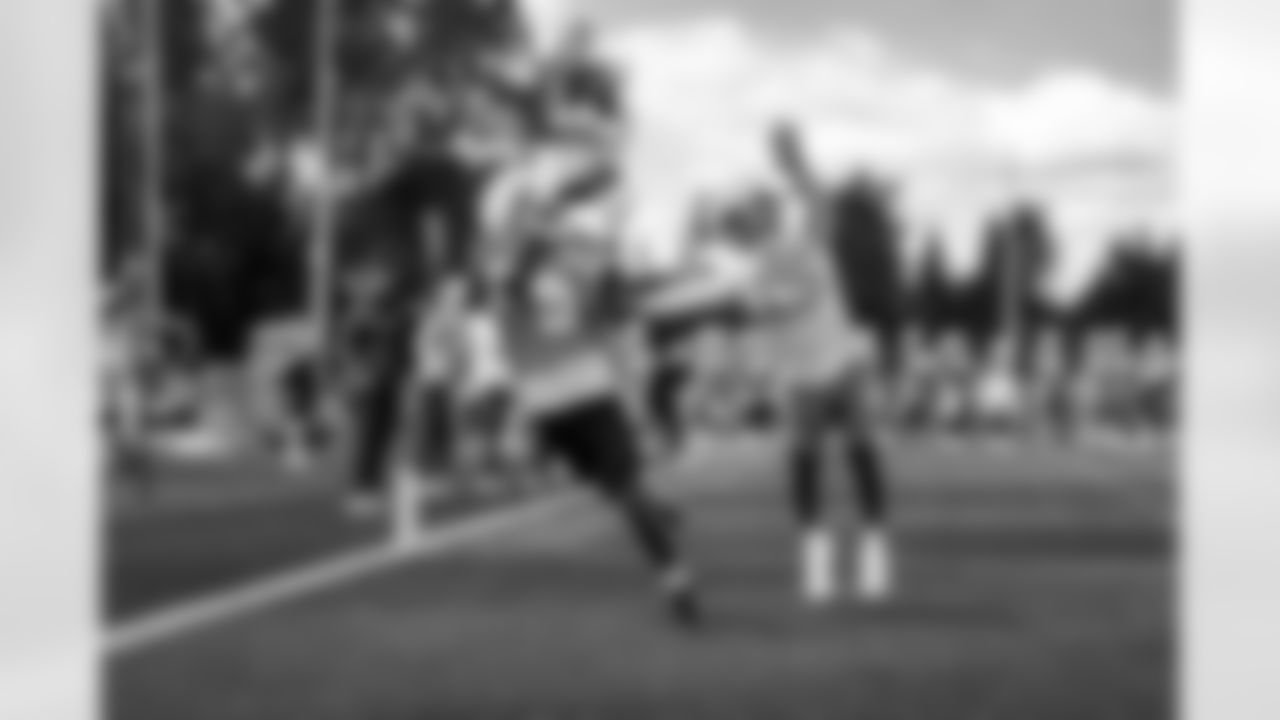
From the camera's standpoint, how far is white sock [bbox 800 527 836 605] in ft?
15.6

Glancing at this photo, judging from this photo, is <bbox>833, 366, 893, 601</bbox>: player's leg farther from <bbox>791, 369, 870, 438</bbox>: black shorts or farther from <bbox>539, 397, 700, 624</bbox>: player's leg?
<bbox>539, 397, 700, 624</bbox>: player's leg

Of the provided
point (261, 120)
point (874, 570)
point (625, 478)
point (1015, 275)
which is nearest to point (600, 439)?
point (625, 478)

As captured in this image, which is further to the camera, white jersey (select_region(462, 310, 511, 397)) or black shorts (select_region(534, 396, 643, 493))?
white jersey (select_region(462, 310, 511, 397))

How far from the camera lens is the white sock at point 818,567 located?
4758 millimetres

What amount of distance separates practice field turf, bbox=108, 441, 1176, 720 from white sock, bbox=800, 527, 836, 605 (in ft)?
0.13

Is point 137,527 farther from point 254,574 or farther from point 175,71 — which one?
point 175,71

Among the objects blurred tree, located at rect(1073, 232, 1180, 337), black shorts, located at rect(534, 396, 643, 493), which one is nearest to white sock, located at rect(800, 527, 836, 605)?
black shorts, located at rect(534, 396, 643, 493)

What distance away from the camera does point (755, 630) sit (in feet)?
14.8

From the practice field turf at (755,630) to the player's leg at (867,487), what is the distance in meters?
0.04

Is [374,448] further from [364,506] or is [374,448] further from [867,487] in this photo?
[867,487]

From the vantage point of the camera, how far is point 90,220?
14.8ft

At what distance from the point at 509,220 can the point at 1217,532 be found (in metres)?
1.17

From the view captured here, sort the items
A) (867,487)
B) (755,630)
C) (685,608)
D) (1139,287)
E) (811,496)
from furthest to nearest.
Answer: (811,496)
(867,487)
(685,608)
(755,630)
(1139,287)

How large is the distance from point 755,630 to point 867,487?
0.37 metres
